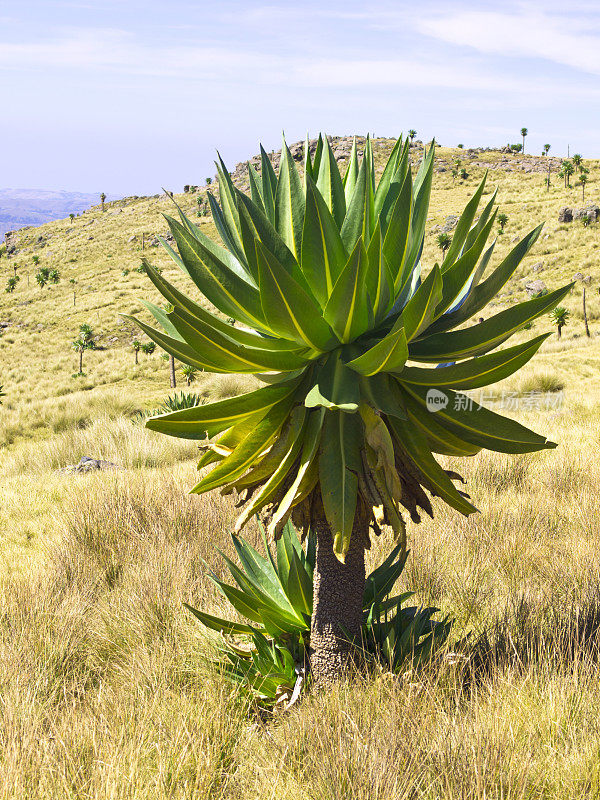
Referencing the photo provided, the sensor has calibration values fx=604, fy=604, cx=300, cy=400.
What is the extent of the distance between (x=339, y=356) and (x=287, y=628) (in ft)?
3.61

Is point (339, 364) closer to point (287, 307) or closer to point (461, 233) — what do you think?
point (287, 307)

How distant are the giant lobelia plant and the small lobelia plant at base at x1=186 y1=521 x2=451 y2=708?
0.17m

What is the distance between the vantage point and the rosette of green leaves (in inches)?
66.3

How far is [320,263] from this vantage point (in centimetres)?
178

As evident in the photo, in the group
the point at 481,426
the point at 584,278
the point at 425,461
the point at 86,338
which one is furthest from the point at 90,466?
the point at 86,338

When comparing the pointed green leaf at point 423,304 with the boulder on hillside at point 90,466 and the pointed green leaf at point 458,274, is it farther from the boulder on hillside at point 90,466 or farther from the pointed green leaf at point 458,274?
the boulder on hillside at point 90,466

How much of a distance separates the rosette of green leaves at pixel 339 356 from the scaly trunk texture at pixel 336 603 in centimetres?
13

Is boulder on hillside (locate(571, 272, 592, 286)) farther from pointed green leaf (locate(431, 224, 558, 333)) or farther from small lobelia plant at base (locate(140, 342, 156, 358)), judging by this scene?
pointed green leaf (locate(431, 224, 558, 333))

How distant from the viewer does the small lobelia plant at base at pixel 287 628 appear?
215 cm

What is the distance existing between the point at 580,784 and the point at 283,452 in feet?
3.84

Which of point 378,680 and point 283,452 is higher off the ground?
point 283,452

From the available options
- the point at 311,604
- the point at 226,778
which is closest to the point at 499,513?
the point at 311,604

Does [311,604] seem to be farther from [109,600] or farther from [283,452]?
[109,600]

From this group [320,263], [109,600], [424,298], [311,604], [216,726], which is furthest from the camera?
[109,600]
